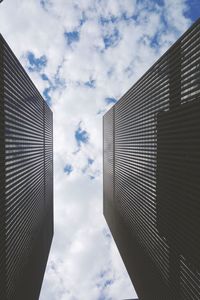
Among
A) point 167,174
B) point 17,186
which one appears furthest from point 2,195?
point 167,174

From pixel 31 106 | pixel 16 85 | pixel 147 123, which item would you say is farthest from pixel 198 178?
pixel 31 106

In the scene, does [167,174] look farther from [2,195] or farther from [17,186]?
[17,186]

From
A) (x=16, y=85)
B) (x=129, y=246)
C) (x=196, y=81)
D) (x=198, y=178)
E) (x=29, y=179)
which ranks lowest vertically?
(x=129, y=246)

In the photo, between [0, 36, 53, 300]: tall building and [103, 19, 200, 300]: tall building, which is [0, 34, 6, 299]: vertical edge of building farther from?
[103, 19, 200, 300]: tall building

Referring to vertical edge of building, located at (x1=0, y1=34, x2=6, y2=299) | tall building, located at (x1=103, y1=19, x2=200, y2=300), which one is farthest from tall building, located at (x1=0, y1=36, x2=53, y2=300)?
tall building, located at (x1=103, y1=19, x2=200, y2=300)

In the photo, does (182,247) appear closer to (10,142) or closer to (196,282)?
(196,282)

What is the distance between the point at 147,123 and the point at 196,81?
4140 centimetres

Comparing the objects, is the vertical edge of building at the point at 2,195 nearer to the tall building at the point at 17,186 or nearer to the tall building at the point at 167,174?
the tall building at the point at 17,186

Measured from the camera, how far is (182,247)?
68.1 metres

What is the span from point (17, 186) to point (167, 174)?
56.4m

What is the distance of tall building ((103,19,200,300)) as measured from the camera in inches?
2430

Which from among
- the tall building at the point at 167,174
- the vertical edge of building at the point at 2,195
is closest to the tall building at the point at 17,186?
A: the vertical edge of building at the point at 2,195

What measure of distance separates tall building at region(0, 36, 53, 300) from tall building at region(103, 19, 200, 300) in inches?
2081

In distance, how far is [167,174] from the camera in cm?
7844
